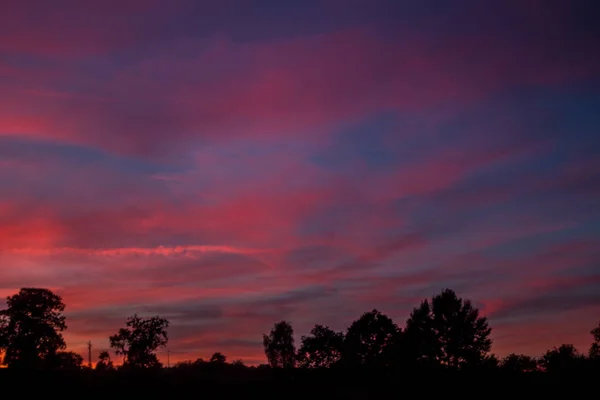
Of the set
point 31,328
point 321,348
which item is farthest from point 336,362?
point 31,328

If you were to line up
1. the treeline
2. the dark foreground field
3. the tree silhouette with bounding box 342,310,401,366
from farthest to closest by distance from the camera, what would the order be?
the tree silhouette with bounding box 342,310,401,366 < the treeline < the dark foreground field

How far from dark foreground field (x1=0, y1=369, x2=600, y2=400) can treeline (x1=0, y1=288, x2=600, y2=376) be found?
Result: 3.99m

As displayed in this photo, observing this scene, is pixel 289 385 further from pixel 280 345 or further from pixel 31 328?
pixel 280 345

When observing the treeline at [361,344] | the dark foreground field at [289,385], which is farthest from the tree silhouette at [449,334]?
the dark foreground field at [289,385]

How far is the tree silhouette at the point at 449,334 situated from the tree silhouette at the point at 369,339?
7657mm

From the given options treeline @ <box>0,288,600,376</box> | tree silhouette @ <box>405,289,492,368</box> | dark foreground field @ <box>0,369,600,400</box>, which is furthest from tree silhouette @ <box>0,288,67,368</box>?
tree silhouette @ <box>405,289,492,368</box>

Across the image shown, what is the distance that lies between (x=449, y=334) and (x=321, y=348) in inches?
1215

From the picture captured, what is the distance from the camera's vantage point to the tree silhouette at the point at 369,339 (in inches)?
5022

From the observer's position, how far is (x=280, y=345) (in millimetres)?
164250

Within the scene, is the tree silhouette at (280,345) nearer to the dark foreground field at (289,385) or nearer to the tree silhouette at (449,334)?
the tree silhouette at (449,334)

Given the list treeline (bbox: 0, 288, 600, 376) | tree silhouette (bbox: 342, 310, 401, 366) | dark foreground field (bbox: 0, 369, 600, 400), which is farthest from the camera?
tree silhouette (bbox: 342, 310, 401, 366)

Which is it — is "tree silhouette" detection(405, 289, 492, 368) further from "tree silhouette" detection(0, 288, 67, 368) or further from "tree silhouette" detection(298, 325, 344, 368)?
"tree silhouette" detection(0, 288, 67, 368)

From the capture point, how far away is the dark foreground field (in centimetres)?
4225

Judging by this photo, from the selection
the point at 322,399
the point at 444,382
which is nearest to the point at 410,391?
the point at 444,382
